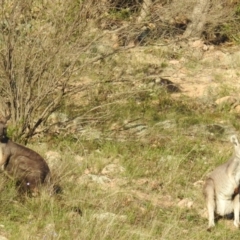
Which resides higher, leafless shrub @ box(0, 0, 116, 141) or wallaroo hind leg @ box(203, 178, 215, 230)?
leafless shrub @ box(0, 0, 116, 141)

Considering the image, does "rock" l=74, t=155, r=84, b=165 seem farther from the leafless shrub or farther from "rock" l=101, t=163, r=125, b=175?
the leafless shrub

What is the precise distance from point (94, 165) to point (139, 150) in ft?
3.24

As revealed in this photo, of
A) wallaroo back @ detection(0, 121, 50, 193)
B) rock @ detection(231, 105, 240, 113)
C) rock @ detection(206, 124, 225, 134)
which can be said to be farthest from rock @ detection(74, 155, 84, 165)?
rock @ detection(231, 105, 240, 113)

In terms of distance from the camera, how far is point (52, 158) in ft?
28.5

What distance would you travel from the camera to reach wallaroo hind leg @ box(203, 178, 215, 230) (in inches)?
297

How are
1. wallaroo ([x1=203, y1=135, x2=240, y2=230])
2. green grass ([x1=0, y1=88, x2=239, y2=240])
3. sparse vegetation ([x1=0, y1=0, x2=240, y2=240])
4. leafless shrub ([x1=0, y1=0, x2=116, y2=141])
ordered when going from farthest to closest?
leafless shrub ([x1=0, y1=0, x2=116, y2=141])
wallaroo ([x1=203, y1=135, x2=240, y2=230])
sparse vegetation ([x1=0, y1=0, x2=240, y2=240])
green grass ([x1=0, y1=88, x2=239, y2=240])

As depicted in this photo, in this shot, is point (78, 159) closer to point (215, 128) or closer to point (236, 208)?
point (236, 208)

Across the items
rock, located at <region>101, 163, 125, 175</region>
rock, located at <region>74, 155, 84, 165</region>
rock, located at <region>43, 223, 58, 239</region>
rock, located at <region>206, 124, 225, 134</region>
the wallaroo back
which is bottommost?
rock, located at <region>206, 124, 225, 134</region>

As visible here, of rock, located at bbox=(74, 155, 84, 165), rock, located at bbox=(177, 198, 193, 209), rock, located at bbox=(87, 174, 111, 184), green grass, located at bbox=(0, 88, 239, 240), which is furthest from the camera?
rock, located at bbox=(74, 155, 84, 165)

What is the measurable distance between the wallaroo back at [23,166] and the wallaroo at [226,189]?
1899 mm

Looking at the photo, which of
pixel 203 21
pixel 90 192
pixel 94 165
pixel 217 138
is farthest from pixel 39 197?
pixel 203 21

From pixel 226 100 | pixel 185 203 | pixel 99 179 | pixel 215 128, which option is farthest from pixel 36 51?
pixel 226 100

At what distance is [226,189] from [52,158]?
90.1 inches

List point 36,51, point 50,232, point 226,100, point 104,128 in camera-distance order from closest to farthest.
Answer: point 50,232 < point 36,51 < point 104,128 < point 226,100
